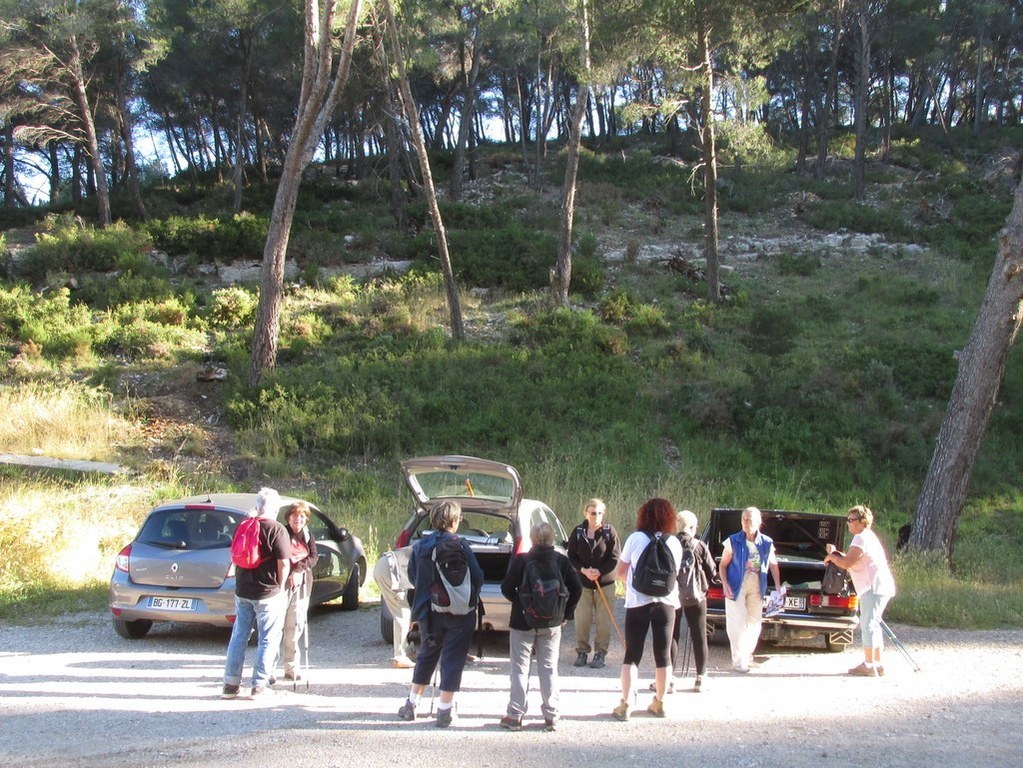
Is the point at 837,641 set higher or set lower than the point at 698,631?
lower

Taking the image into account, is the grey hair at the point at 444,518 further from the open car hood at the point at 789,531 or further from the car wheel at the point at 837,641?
the car wheel at the point at 837,641

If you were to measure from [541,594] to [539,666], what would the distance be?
56 cm

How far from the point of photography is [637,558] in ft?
21.1

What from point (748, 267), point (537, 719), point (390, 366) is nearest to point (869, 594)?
point (537, 719)

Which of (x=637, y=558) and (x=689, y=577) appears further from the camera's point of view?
(x=689, y=577)

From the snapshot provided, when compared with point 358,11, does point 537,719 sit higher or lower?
lower

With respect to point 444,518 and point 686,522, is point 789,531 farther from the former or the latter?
point 444,518

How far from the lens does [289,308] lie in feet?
82.8

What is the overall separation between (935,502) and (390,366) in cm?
1296

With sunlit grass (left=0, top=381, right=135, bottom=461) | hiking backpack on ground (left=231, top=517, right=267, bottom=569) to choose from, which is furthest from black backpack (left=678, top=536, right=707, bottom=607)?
sunlit grass (left=0, top=381, right=135, bottom=461)

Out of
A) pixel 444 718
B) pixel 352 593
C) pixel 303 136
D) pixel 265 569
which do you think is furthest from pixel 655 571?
pixel 303 136

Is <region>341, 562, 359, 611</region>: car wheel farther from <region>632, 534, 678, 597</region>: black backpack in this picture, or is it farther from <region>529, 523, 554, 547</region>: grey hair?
<region>632, 534, 678, 597</region>: black backpack

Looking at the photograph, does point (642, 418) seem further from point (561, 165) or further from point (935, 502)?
point (561, 165)

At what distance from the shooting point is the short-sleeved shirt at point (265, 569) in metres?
6.91
